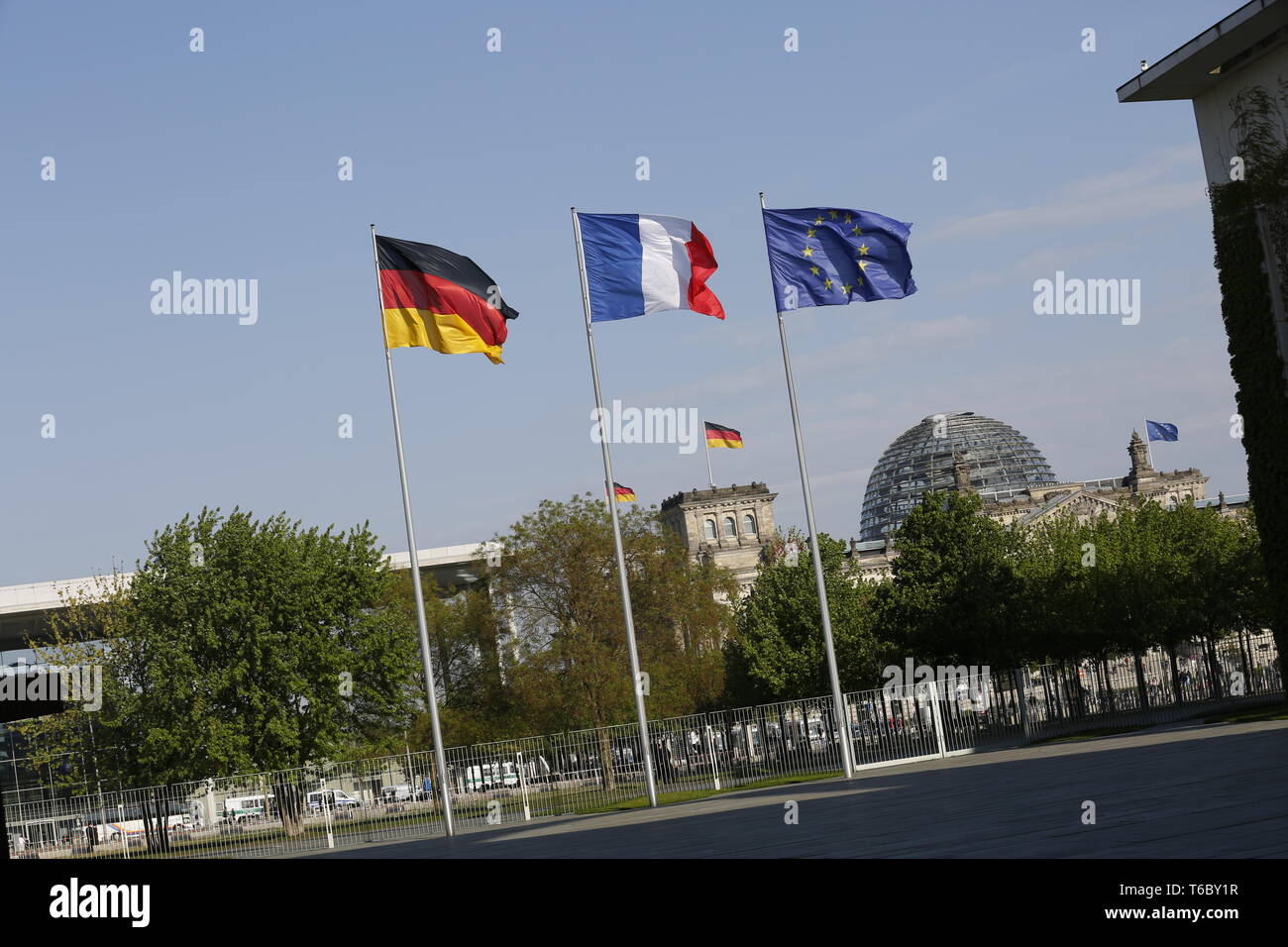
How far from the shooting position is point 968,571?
1914 inches

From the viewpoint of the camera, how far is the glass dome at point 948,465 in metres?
A: 171

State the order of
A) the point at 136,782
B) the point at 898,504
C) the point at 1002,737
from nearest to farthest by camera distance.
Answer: the point at 1002,737 → the point at 136,782 → the point at 898,504

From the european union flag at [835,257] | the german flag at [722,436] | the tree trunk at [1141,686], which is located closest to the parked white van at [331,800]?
the european union flag at [835,257]

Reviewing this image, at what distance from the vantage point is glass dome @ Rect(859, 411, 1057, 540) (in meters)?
171

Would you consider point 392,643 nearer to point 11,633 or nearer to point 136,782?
point 136,782

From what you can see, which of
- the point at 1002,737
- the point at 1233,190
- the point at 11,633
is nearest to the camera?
the point at 1233,190

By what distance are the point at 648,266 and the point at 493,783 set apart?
48.0 feet

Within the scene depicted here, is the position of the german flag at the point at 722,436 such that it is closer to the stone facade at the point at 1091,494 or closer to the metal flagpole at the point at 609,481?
the metal flagpole at the point at 609,481

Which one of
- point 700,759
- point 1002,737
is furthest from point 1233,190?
point 700,759

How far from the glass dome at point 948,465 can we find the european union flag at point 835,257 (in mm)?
140279

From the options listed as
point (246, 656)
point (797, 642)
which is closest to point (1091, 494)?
point (797, 642)

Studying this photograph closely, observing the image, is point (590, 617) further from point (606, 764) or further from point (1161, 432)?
point (1161, 432)

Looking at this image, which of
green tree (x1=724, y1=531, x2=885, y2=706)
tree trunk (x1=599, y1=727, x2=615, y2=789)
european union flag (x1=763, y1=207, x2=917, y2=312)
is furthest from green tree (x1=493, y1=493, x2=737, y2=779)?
european union flag (x1=763, y1=207, x2=917, y2=312)
